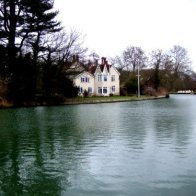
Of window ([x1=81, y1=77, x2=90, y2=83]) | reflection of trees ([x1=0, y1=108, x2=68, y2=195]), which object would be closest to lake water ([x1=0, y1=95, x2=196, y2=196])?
reflection of trees ([x1=0, y1=108, x2=68, y2=195])

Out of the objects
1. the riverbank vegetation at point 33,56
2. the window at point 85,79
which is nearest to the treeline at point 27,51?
the riverbank vegetation at point 33,56

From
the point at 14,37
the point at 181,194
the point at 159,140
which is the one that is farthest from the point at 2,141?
the point at 14,37

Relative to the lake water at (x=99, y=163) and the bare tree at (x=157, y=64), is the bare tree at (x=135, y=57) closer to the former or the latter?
the bare tree at (x=157, y=64)

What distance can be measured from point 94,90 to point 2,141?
61.3 metres

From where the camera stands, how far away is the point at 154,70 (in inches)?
3282

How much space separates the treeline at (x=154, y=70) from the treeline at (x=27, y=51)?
2868 centimetres

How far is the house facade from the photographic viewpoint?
245ft

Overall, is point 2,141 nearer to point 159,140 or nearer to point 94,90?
point 159,140

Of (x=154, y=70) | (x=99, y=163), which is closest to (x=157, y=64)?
(x=154, y=70)

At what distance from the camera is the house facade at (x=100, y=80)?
74.8 m

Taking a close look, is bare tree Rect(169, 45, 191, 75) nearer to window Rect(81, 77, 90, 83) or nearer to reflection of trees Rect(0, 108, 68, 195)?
window Rect(81, 77, 90, 83)

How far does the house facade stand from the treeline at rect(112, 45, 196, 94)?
2744 mm

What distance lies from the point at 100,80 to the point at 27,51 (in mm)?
28310

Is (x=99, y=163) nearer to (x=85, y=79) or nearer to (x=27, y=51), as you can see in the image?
(x=27, y=51)
